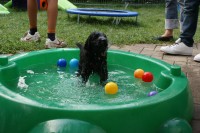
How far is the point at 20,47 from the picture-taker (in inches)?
180

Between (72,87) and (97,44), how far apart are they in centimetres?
49

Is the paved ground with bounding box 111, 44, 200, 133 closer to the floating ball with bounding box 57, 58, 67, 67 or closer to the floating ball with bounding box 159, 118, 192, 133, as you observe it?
the floating ball with bounding box 159, 118, 192, 133

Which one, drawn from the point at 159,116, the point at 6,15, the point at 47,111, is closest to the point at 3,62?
the point at 47,111

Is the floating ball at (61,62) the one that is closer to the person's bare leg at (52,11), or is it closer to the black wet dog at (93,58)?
the black wet dog at (93,58)

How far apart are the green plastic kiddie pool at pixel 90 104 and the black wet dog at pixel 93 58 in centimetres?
11

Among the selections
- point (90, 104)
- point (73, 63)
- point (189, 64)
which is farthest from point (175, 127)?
point (189, 64)

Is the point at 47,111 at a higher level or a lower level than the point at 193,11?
lower

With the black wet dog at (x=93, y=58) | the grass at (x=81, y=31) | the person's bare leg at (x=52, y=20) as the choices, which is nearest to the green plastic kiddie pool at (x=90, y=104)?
the black wet dog at (x=93, y=58)

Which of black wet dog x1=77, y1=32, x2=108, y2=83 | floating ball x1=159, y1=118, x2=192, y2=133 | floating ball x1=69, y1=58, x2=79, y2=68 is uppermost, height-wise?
black wet dog x1=77, y1=32, x2=108, y2=83

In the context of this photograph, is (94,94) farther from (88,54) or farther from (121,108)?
(121,108)

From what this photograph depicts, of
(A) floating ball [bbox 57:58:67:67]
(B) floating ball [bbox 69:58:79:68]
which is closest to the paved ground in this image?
(B) floating ball [bbox 69:58:79:68]

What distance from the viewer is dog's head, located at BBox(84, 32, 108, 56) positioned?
2816 millimetres

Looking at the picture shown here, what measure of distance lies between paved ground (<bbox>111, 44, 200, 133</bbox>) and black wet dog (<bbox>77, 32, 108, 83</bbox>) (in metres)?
0.87

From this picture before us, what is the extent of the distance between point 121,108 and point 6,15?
6982 millimetres
